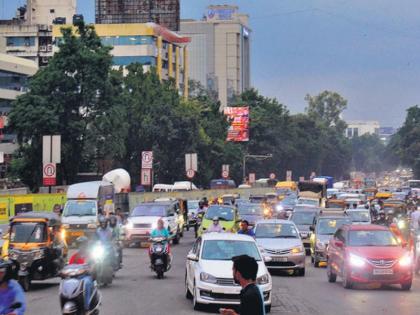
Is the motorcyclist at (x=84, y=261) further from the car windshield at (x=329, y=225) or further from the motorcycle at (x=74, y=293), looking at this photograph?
the car windshield at (x=329, y=225)

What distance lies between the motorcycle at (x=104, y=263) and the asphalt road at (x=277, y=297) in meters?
0.31

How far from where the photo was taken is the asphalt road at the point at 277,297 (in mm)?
18641

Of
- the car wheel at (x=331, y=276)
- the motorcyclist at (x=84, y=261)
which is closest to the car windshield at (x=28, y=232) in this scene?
the motorcyclist at (x=84, y=261)

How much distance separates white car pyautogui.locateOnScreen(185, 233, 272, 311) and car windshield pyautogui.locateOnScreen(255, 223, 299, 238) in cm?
777

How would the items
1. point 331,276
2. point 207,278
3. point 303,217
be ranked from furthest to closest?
point 303,217
point 331,276
point 207,278

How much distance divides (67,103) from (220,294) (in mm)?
55324

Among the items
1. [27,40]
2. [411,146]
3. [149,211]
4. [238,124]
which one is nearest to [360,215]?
[149,211]

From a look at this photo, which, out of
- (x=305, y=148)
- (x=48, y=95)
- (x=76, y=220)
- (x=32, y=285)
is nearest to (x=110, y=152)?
(x=48, y=95)

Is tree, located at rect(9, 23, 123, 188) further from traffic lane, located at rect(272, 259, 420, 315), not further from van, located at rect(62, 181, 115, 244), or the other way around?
traffic lane, located at rect(272, 259, 420, 315)

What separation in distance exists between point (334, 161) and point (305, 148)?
3297 centimetres

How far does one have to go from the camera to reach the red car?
22953mm

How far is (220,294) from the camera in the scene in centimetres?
1836

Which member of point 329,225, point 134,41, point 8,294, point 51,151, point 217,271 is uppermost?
point 134,41

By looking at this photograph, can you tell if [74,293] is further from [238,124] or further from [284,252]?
[238,124]
